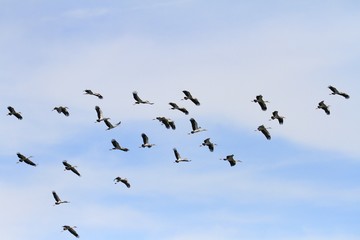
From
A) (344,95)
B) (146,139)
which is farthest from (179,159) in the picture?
(344,95)

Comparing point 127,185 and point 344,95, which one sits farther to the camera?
point 127,185

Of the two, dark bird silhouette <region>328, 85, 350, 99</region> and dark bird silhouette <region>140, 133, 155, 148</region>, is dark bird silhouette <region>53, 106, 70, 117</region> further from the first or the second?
dark bird silhouette <region>328, 85, 350, 99</region>

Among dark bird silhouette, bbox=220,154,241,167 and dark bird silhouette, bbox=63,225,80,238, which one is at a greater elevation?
dark bird silhouette, bbox=220,154,241,167

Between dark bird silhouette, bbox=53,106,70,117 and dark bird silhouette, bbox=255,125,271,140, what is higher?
dark bird silhouette, bbox=53,106,70,117

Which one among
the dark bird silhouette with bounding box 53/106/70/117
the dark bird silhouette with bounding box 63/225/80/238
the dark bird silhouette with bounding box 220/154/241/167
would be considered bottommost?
Result: the dark bird silhouette with bounding box 63/225/80/238

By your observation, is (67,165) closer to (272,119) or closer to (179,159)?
(179,159)

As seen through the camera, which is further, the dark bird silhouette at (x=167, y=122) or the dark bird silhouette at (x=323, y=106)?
the dark bird silhouette at (x=167, y=122)

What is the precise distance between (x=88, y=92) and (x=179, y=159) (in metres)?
16.2

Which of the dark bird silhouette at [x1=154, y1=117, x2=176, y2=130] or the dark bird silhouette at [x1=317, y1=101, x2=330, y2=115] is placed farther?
the dark bird silhouette at [x1=154, y1=117, x2=176, y2=130]

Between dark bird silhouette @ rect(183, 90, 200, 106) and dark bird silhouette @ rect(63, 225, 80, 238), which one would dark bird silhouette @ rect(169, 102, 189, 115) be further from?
dark bird silhouette @ rect(63, 225, 80, 238)

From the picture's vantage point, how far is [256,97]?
487 feet

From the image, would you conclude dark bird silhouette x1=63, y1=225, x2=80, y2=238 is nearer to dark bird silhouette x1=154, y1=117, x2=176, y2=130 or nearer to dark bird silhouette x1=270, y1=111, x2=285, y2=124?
dark bird silhouette x1=154, y1=117, x2=176, y2=130

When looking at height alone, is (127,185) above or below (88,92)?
below

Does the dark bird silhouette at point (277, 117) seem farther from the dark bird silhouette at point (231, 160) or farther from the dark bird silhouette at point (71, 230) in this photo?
the dark bird silhouette at point (71, 230)
